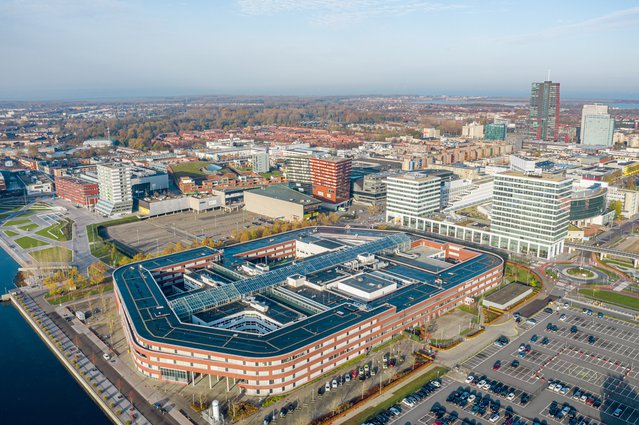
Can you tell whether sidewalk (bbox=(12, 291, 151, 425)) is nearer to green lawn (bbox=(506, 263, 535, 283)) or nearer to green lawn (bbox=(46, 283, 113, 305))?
green lawn (bbox=(46, 283, 113, 305))

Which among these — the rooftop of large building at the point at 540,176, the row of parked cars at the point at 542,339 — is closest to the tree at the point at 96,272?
the row of parked cars at the point at 542,339

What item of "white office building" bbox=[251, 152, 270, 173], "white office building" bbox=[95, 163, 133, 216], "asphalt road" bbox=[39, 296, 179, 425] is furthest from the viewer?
"white office building" bbox=[251, 152, 270, 173]

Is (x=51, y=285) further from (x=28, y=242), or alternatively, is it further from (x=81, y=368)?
(x=28, y=242)

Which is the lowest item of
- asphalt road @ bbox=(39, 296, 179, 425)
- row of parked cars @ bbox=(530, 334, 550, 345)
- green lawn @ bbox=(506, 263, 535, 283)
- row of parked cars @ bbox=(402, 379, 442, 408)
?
row of parked cars @ bbox=(530, 334, 550, 345)

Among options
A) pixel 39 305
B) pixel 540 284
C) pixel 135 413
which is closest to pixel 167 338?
pixel 135 413

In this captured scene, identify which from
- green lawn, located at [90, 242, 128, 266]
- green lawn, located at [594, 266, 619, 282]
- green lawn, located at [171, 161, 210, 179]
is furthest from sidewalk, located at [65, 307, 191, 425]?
green lawn, located at [171, 161, 210, 179]

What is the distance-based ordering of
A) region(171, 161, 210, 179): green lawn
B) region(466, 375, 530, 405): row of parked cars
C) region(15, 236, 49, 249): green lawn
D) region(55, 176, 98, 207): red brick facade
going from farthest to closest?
region(171, 161, 210, 179): green lawn → region(55, 176, 98, 207): red brick facade → region(15, 236, 49, 249): green lawn → region(466, 375, 530, 405): row of parked cars

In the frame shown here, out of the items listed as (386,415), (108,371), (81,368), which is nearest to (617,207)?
(386,415)
